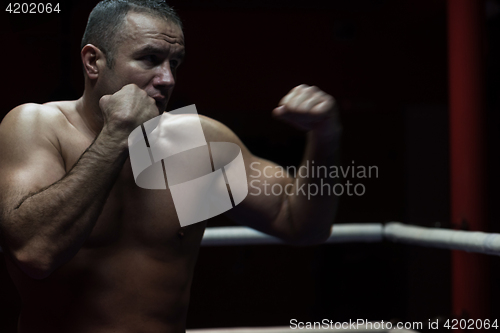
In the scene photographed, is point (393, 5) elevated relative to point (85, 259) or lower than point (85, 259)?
elevated

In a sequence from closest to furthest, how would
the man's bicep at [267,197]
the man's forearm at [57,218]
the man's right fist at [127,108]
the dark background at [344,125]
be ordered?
the man's forearm at [57,218] → the man's right fist at [127,108] → the man's bicep at [267,197] → the dark background at [344,125]

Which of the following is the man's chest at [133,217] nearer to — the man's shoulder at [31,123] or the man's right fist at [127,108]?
the man's shoulder at [31,123]

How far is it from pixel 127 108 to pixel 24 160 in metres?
0.23

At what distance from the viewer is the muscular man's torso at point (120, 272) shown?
1093 millimetres

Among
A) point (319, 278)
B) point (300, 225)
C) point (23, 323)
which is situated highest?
point (300, 225)

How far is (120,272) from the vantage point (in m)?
1.13

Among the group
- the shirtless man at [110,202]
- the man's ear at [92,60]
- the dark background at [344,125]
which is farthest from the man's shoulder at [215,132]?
the dark background at [344,125]

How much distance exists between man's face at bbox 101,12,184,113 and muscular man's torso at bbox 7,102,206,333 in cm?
17

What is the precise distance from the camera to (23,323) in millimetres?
1122

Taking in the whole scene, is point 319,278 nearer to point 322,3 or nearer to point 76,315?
Result: point 322,3

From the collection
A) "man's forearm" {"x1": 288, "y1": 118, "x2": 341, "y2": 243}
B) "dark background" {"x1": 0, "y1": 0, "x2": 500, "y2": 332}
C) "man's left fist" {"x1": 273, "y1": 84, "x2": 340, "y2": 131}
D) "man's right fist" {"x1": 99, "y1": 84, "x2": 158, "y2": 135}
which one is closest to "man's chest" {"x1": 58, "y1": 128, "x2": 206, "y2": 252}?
"man's right fist" {"x1": 99, "y1": 84, "x2": 158, "y2": 135}

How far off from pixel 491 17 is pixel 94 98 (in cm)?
357

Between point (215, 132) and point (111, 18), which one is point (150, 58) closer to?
point (111, 18)

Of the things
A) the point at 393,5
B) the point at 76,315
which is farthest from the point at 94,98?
Answer: the point at 393,5
